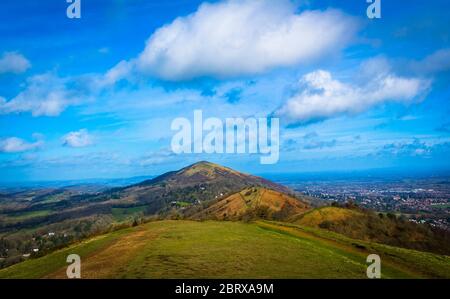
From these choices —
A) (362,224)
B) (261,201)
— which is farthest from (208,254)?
(261,201)

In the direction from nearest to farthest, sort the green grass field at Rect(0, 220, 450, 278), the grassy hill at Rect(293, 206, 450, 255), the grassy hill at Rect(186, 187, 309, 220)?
the green grass field at Rect(0, 220, 450, 278) < the grassy hill at Rect(293, 206, 450, 255) < the grassy hill at Rect(186, 187, 309, 220)

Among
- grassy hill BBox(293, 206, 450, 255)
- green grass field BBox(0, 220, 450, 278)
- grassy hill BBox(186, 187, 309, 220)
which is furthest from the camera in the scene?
grassy hill BBox(186, 187, 309, 220)

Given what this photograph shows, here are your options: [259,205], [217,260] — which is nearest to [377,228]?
[259,205]

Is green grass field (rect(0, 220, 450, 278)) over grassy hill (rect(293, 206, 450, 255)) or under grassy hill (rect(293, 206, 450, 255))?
over

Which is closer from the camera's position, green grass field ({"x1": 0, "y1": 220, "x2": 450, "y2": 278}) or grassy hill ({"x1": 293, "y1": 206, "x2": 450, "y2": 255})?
green grass field ({"x1": 0, "y1": 220, "x2": 450, "y2": 278})

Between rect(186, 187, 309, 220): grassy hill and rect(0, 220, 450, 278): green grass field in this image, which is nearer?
rect(0, 220, 450, 278): green grass field

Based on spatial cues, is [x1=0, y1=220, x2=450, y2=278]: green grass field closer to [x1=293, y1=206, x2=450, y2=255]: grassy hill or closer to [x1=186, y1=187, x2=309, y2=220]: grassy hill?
[x1=293, y1=206, x2=450, y2=255]: grassy hill

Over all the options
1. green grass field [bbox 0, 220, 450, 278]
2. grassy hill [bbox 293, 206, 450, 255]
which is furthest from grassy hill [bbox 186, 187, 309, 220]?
green grass field [bbox 0, 220, 450, 278]

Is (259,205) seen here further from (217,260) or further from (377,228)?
(217,260)
